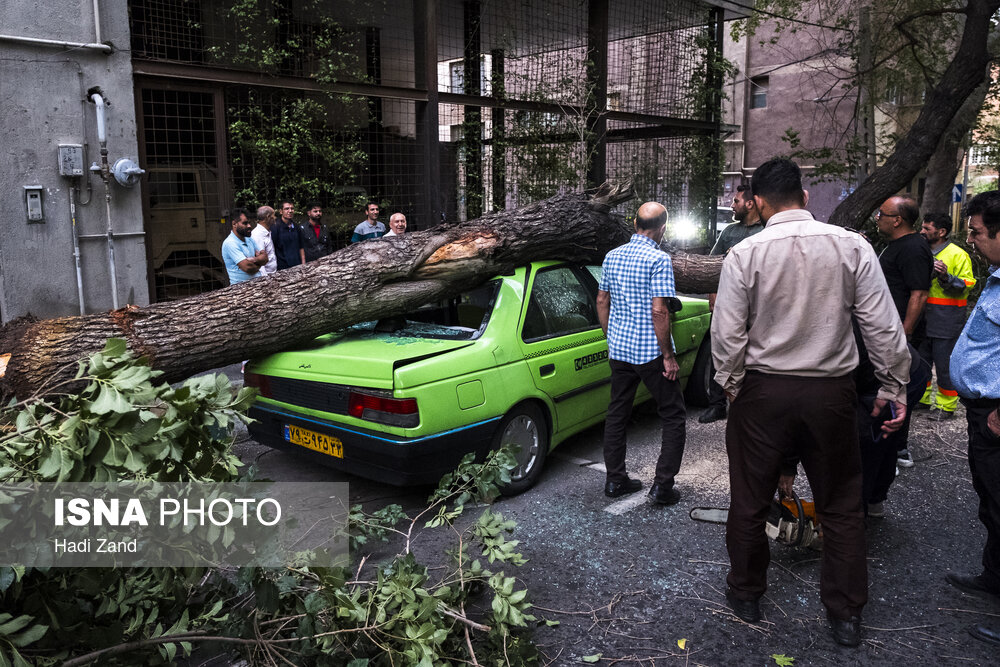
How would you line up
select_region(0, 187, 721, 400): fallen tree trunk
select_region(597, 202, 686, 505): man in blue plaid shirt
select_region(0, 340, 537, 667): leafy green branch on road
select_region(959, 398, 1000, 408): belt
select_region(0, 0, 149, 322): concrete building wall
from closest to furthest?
select_region(0, 340, 537, 667): leafy green branch on road
select_region(959, 398, 1000, 408): belt
select_region(0, 187, 721, 400): fallen tree trunk
select_region(597, 202, 686, 505): man in blue plaid shirt
select_region(0, 0, 149, 322): concrete building wall

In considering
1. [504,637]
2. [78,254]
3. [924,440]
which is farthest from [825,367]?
[78,254]

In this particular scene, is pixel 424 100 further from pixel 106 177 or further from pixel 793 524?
pixel 793 524

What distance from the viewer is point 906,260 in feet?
17.9

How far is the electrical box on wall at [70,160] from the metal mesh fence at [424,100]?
A: 1176mm

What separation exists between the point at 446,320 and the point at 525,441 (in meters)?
1.13

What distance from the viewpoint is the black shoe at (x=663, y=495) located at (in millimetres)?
4586

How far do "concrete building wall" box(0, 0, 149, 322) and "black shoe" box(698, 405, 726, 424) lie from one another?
6.40 metres

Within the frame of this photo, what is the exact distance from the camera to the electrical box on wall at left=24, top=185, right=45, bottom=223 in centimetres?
790

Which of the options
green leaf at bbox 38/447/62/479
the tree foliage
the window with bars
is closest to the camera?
green leaf at bbox 38/447/62/479

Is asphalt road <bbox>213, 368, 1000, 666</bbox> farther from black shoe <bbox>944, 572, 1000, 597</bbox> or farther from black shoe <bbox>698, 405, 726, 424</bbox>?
black shoe <bbox>698, 405, 726, 424</bbox>

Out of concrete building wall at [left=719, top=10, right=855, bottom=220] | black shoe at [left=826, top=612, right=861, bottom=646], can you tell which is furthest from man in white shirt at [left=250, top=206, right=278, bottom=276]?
concrete building wall at [left=719, top=10, right=855, bottom=220]

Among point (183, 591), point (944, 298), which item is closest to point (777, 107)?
point (944, 298)

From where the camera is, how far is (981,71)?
9.05m

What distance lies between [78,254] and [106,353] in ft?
22.4
